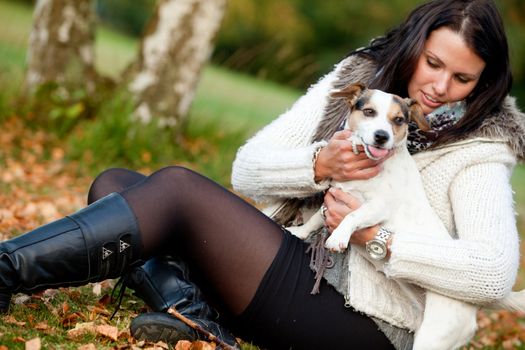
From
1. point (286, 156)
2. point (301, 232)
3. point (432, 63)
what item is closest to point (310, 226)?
point (301, 232)

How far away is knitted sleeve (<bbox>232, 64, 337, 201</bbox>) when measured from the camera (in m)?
2.84

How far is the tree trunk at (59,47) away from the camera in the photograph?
659 cm

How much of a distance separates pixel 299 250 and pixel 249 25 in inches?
1165

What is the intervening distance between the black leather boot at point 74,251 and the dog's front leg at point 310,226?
79cm

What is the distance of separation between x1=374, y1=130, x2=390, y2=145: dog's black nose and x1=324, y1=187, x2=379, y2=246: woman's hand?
26 cm

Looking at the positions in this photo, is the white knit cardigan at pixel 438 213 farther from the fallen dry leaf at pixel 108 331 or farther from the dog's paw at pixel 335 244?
the fallen dry leaf at pixel 108 331

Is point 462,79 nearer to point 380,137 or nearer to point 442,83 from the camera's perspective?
point 442,83

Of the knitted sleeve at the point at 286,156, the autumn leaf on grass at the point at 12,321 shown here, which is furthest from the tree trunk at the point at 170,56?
the autumn leaf on grass at the point at 12,321

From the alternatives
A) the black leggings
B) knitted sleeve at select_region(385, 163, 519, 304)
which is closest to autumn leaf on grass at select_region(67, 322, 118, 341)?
the black leggings

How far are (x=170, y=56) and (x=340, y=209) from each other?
392 cm

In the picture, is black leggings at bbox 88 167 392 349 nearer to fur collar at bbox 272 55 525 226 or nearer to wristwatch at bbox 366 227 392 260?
wristwatch at bbox 366 227 392 260

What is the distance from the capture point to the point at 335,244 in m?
2.63

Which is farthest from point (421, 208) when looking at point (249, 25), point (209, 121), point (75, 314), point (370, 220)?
point (249, 25)

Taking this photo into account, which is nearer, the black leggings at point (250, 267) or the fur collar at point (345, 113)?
the black leggings at point (250, 267)
